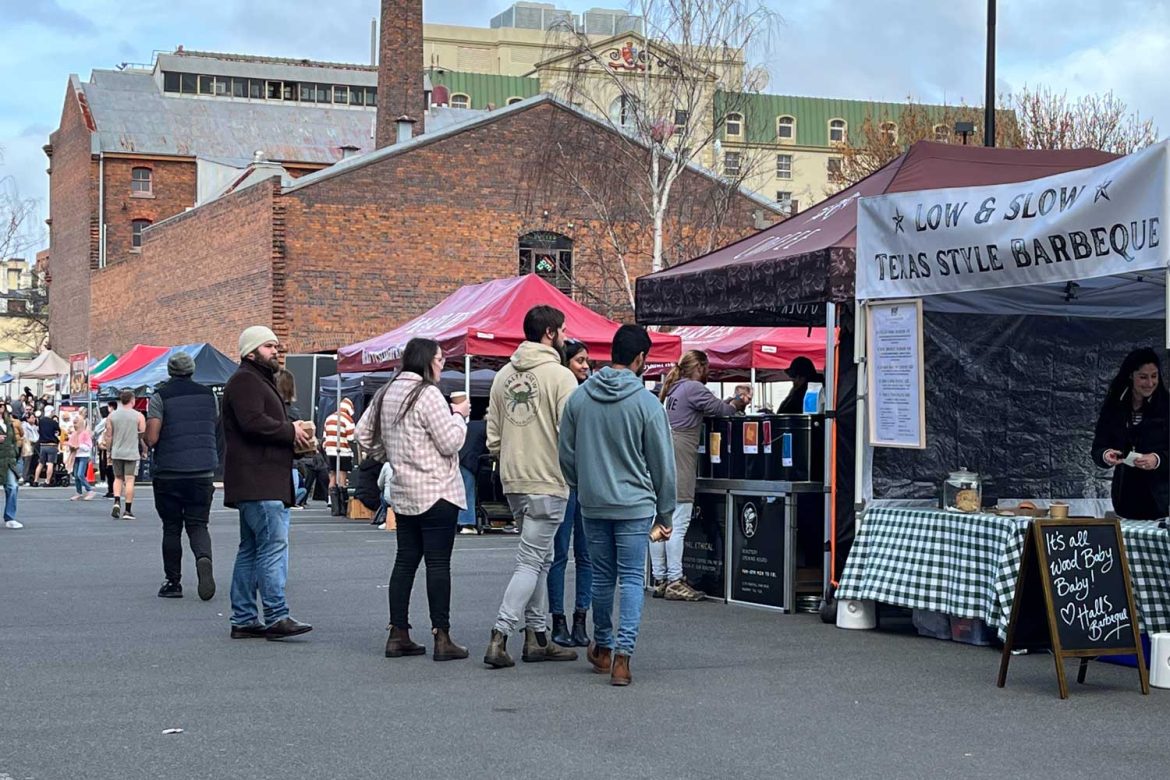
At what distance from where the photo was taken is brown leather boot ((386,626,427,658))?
9750mm

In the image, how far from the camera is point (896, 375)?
36.6ft

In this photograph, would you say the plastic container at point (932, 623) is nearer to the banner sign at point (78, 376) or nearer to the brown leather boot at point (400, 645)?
the brown leather boot at point (400, 645)

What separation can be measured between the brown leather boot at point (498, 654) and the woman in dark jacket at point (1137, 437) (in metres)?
3.83

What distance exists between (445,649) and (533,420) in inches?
56.5

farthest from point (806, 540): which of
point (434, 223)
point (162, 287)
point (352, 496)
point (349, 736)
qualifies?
point (162, 287)

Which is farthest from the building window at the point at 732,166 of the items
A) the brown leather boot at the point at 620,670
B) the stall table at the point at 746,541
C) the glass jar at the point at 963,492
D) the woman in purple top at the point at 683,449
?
the brown leather boot at the point at 620,670

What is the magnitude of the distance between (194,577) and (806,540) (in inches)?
232

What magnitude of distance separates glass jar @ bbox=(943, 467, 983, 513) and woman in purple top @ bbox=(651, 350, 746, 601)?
7.89ft

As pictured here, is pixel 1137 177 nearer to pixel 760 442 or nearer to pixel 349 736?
pixel 760 442

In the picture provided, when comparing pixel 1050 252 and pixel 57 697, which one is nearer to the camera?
pixel 57 697

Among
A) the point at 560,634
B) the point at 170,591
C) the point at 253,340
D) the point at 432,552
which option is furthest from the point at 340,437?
the point at 432,552

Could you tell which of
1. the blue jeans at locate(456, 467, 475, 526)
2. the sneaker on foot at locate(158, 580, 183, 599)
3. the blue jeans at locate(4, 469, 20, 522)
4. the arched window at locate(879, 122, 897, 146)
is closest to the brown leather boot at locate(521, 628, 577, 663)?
the sneaker on foot at locate(158, 580, 183, 599)

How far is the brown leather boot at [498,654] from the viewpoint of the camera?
930cm

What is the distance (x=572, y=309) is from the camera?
22.4m
